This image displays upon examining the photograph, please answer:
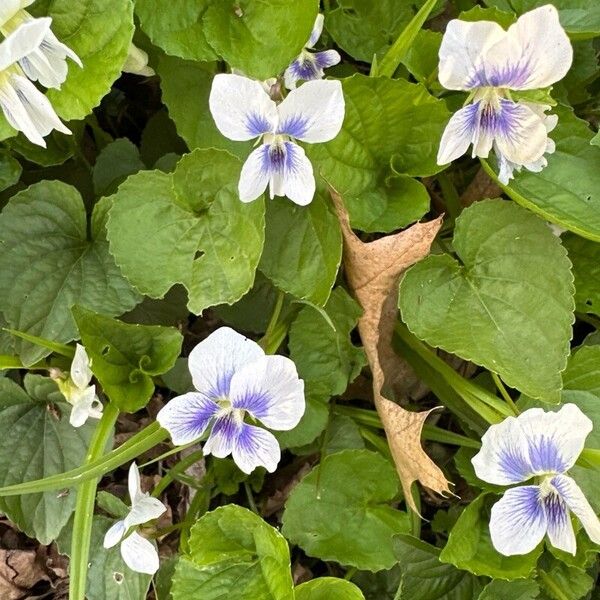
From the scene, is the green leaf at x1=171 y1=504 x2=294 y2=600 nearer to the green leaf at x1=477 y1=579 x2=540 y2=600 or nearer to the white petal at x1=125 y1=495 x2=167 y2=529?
the white petal at x1=125 y1=495 x2=167 y2=529

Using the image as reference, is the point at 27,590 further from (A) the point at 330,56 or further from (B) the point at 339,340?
(A) the point at 330,56

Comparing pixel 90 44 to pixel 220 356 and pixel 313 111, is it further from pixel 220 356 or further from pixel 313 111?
pixel 220 356

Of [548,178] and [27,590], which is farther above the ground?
[548,178]

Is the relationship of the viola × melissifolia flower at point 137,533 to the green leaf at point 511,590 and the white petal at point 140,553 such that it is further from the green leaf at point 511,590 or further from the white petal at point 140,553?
the green leaf at point 511,590

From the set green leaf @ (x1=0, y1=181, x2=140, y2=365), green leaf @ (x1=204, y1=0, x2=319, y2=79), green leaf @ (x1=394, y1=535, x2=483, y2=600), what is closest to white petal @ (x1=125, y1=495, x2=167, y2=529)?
green leaf @ (x1=0, y1=181, x2=140, y2=365)

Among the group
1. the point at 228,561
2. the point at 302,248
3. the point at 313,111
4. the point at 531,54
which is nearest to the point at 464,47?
the point at 531,54

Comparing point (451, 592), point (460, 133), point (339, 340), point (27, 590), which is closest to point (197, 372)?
point (339, 340)
